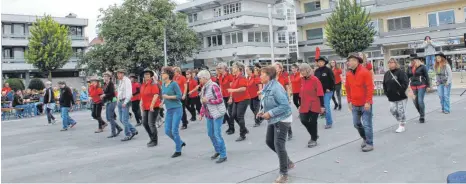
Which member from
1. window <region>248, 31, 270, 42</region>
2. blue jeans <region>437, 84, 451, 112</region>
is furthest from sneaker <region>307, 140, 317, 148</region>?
window <region>248, 31, 270, 42</region>

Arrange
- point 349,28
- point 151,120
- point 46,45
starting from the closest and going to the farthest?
point 151,120 < point 349,28 < point 46,45

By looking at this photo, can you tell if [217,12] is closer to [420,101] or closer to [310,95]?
[420,101]

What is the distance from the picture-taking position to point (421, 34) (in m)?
32.9

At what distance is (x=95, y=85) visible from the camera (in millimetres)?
10688

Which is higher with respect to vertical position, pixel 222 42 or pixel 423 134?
pixel 222 42

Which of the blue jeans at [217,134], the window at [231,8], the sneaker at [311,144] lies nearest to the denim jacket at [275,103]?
the blue jeans at [217,134]

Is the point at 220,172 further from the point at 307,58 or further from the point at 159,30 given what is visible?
the point at 307,58

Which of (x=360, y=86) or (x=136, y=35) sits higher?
(x=136, y=35)

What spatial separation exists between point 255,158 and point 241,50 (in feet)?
100.0

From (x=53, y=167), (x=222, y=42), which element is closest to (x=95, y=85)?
(x=53, y=167)

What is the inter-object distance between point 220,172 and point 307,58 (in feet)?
126

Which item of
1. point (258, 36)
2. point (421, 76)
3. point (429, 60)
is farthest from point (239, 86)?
point (258, 36)

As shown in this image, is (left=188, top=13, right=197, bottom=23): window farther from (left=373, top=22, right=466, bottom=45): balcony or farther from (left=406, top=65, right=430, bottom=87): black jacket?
(left=406, top=65, right=430, bottom=87): black jacket

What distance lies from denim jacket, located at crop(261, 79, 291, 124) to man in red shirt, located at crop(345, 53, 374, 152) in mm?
1863
